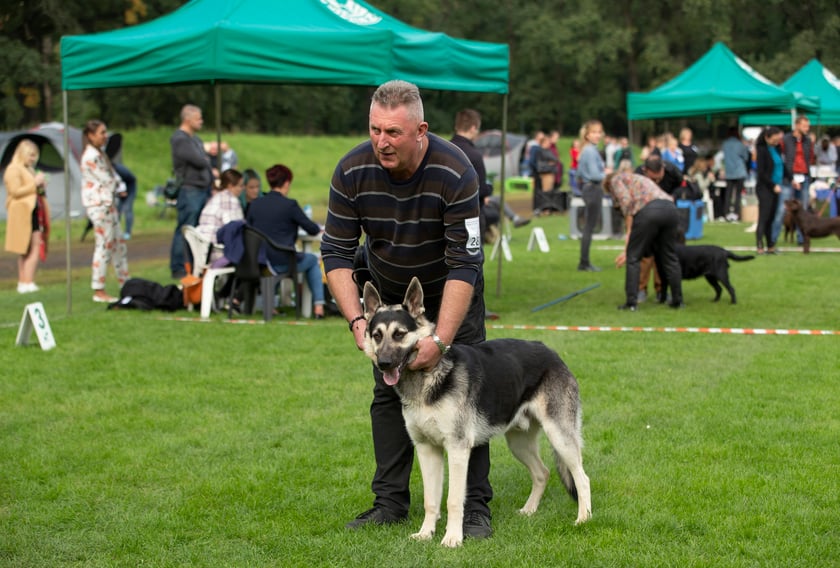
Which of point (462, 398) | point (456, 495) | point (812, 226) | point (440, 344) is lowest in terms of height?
point (456, 495)

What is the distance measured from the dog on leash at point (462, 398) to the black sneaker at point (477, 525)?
116 millimetres

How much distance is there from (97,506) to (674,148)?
1983 cm

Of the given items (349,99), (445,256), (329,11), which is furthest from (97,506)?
(349,99)

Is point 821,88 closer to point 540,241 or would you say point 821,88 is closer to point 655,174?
point 540,241

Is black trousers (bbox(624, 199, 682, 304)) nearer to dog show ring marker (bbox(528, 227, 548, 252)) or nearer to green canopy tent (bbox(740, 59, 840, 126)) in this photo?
dog show ring marker (bbox(528, 227, 548, 252))

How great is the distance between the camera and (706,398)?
7.19 m

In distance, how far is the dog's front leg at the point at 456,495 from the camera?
424cm

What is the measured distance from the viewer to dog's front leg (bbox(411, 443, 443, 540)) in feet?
14.4

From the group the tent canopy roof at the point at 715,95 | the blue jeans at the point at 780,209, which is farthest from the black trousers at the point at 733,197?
the blue jeans at the point at 780,209

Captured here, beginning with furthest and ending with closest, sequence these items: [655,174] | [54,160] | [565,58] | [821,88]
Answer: [565,58]
[821,88]
[54,160]
[655,174]

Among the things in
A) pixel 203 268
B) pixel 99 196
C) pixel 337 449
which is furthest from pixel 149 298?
pixel 337 449

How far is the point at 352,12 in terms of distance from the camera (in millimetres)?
11000

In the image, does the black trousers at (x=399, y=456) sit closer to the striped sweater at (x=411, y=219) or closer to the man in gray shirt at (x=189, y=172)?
the striped sweater at (x=411, y=219)

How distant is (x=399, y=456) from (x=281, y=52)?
21.1 ft
